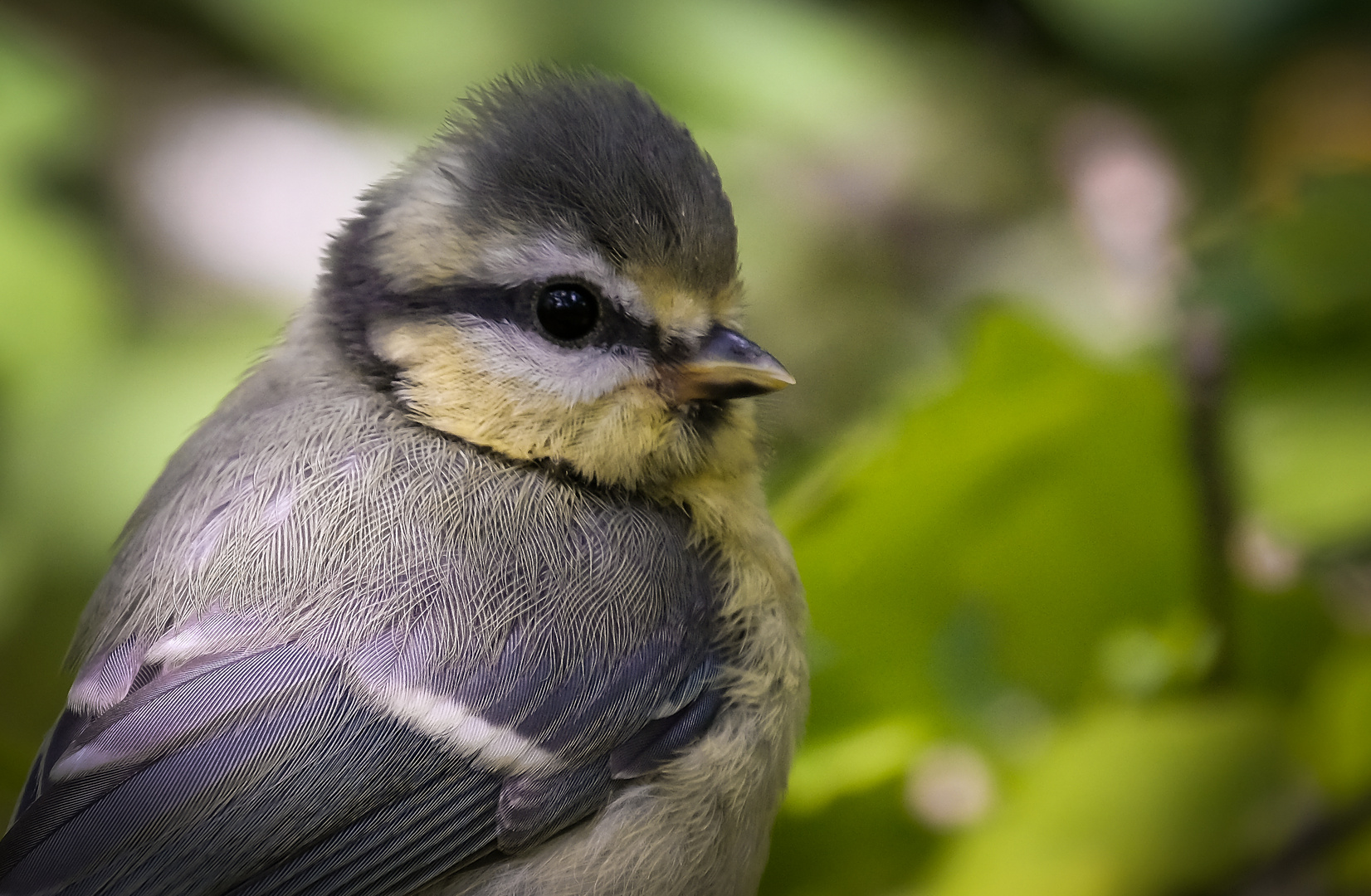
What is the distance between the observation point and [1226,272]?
3.08ft

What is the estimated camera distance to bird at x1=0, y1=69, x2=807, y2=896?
1.70 ft

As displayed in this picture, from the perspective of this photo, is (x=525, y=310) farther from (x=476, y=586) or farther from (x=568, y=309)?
(x=476, y=586)

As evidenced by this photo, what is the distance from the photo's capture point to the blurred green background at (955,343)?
29.0 inches

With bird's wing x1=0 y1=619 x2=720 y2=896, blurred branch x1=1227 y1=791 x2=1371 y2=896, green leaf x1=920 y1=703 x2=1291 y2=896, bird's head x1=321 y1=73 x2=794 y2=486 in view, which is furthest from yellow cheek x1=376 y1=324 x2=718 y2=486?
blurred branch x1=1227 y1=791 x2=1371 y2=896

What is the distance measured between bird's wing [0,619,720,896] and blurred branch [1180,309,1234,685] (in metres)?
0.44

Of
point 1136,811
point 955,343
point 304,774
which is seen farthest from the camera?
point 955,343

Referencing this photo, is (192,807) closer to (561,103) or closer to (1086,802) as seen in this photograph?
(561,103)

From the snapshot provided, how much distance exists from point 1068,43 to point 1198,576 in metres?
0.80

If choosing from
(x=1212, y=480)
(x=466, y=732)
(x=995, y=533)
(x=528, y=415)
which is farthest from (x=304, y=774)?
(x=1212, y=480)

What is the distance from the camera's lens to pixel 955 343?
1.01 metres

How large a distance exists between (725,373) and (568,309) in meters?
0.09

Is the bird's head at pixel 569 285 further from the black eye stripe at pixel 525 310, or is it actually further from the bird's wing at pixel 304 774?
the bird's wing at pixel 304 774

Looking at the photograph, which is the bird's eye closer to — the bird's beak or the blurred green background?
the bird's beak

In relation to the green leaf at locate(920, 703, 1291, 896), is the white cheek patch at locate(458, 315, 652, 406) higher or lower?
higher
